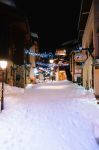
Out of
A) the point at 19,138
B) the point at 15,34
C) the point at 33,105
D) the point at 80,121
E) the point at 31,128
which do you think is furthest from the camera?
the point at 15,34

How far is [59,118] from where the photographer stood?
13.9 meters

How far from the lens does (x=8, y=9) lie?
30.9 meters

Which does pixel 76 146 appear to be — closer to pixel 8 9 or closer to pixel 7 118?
pixel 7 118

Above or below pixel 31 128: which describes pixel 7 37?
above

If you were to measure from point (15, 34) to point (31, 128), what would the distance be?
25.3m

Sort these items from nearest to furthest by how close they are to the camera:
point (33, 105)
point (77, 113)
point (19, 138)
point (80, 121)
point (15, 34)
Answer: point (19, 138) → point (80, 121) → point (77, 113) → point (33, 105) → point (15, 34)

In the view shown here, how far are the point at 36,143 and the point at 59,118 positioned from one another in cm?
369

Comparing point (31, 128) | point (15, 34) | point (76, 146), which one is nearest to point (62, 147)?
point (76, 146)

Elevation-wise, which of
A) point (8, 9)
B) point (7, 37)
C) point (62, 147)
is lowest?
point (62, 147)

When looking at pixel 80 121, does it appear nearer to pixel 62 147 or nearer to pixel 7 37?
pixel 62 147

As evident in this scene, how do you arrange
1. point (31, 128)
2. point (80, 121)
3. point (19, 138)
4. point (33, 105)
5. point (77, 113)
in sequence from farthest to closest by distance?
point (33, 105)
point (77, 113)
point (80, 121)
point (31, 128)
point (19, 138)

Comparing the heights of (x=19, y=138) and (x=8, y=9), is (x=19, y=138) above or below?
below

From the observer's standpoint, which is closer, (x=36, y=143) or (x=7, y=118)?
(x=36, y=143)

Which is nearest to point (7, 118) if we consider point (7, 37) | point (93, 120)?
point (93, 120)
